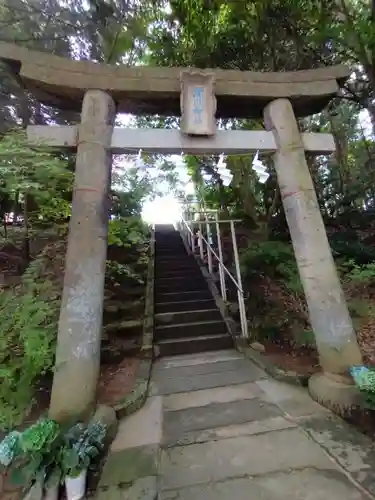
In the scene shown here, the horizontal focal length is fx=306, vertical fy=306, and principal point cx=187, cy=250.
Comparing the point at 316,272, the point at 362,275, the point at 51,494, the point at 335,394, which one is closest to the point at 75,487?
the point at 51,494

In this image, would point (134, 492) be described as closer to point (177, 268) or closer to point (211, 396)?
point (211, 396)

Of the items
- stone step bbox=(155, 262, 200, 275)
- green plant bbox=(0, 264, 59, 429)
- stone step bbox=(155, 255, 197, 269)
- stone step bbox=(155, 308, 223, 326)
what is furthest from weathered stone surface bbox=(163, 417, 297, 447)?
stone step bbox=(155, 255, 197, 269)

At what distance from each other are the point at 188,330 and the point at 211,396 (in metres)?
1.89

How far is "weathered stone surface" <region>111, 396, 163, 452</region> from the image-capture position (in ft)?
8.48

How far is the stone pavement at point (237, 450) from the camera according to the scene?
1976 mm

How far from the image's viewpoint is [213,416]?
2.96 meters

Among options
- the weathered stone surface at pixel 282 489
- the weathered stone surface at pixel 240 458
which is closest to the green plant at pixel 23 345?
→ the weathered stone surface at pixel 240 458

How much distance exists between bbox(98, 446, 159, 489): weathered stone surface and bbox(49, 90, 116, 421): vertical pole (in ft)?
1.63

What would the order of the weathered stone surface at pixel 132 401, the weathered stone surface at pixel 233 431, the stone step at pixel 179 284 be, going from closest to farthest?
the weathered stone surface at pixel 233 431 → the weathered stone surface at pixel 132 401 → the stone step at pixel 179 284

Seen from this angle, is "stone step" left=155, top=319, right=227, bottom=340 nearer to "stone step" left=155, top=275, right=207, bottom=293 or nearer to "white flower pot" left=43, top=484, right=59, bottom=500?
"stone step" left=155, top=275, right=207, bottom=293

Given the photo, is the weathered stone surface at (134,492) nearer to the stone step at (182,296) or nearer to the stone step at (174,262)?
the stone step at (182,296)

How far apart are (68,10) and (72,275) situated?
5.59 meters

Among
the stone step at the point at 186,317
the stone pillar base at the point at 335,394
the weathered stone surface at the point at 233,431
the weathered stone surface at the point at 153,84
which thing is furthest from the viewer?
the stone step at the point at 186,317

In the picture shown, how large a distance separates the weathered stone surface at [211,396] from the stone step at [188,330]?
65.8 inches
